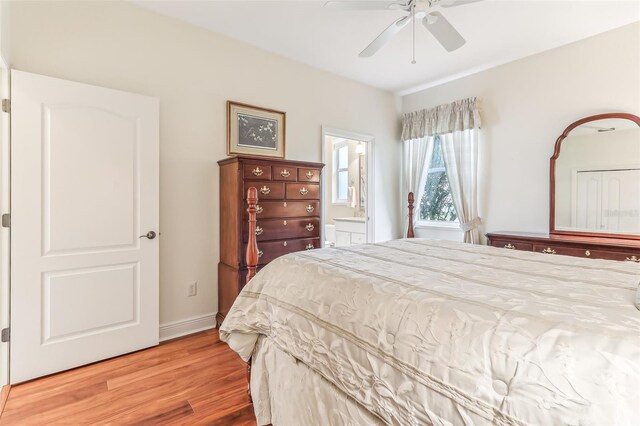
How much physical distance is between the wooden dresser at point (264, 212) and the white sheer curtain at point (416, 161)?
70.6 inches

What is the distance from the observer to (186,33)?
2.86m

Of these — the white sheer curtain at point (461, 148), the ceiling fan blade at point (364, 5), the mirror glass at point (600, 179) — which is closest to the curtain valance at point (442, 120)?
the white sheer curtain at point (461, 148)

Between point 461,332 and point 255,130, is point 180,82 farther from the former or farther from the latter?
point 461,332

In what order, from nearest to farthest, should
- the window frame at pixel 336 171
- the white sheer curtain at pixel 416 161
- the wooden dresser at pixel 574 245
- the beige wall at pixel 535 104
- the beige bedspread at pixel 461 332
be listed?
1. the beige bedspread at pixel 461 332
2. the wooden dresser at pixel 574 245
3. the beige wall at pixel 535 104
4. the white sheer curtain at pixel 416 161
5. the window frame at pixel 336 171

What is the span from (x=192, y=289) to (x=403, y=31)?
314 cm

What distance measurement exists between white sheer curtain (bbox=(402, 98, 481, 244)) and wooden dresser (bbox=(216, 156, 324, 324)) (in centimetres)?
189

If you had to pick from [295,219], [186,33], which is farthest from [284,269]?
[186,33]

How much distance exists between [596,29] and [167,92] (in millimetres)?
3968

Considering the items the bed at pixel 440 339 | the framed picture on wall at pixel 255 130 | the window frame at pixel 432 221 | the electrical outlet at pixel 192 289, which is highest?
the framed picture on wall at pixel 255 130

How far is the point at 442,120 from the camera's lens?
4094 mm

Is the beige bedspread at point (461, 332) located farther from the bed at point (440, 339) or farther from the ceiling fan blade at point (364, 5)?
the ceiling fan blade at point (364, 5)

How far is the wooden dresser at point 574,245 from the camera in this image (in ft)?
8.45

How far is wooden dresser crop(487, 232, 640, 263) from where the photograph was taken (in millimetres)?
2575

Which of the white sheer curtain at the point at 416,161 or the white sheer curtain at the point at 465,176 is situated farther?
the white sheer curtain at the point at 416,161
